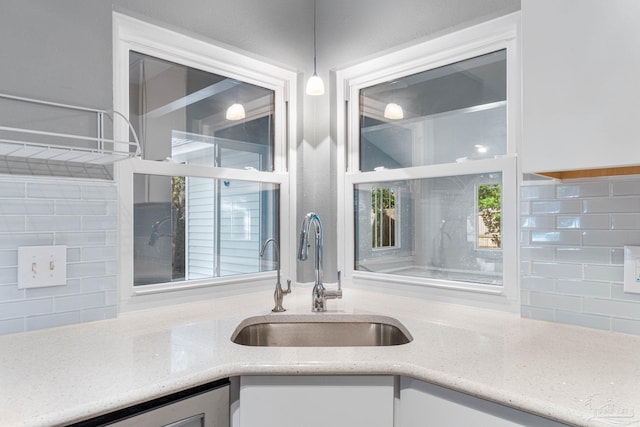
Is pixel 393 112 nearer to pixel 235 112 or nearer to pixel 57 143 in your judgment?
pixel 235 112

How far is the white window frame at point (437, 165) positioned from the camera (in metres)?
1.64

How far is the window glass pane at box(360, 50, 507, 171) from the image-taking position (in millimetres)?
1728

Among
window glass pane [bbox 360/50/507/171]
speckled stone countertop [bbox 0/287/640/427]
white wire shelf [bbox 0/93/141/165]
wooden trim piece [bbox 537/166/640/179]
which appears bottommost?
speckled stone countertop [bbox 0/287/640/427]

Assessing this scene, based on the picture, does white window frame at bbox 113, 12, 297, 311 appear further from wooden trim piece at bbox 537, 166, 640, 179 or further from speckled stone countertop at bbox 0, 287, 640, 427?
wooden trim piece at bbox 537, 166, 640, 179

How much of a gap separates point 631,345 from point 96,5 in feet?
6.67

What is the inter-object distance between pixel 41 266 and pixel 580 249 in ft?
5.76

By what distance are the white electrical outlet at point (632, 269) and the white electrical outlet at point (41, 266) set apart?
179 cm

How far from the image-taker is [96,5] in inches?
60.4

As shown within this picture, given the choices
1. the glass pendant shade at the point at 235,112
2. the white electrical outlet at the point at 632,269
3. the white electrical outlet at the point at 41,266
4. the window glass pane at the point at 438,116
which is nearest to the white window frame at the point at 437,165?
the window glass pane at the point at 438,116

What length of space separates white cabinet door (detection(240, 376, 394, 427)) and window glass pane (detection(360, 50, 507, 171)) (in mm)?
1061

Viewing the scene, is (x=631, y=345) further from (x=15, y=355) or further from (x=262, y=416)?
(x=15, y=355)

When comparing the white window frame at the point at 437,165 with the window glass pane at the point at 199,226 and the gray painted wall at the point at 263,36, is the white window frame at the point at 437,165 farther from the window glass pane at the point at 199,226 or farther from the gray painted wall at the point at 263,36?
the window glass pane at the point at 199,226

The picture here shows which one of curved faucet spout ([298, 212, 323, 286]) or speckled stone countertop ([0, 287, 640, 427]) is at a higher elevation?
curved faucet spout ([298, 212, 323, 286])

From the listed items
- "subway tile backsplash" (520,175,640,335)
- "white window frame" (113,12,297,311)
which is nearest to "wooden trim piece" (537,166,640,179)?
"subway tile backsplash" (520,175,640,335)
